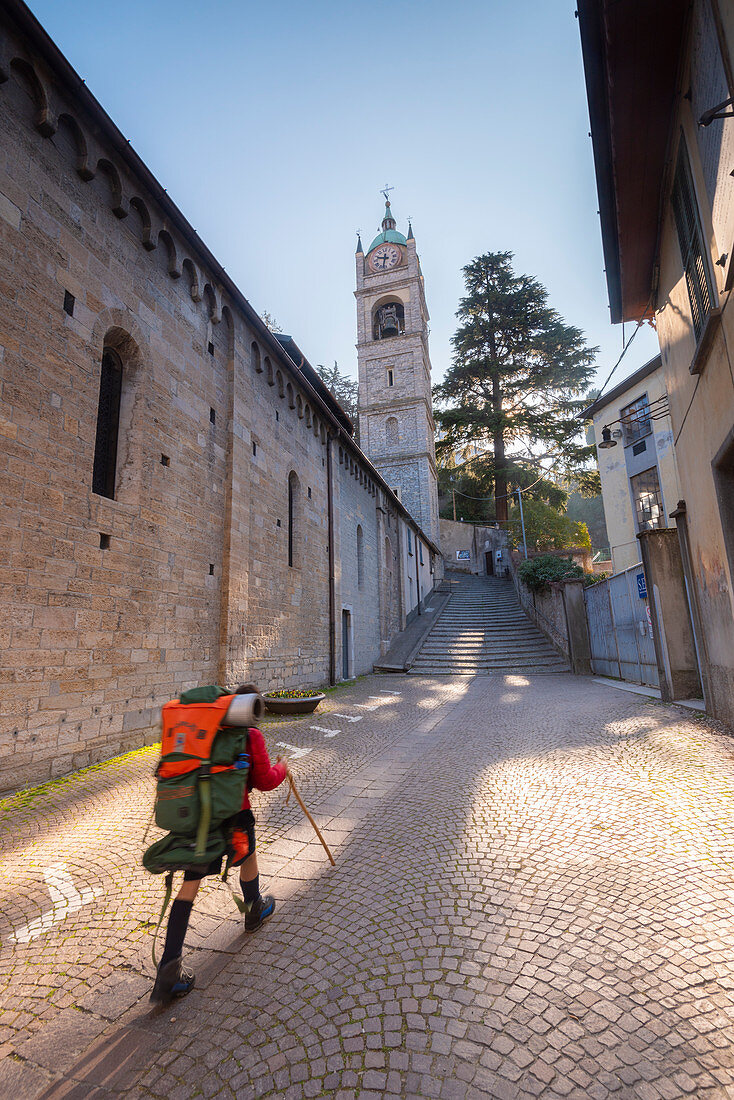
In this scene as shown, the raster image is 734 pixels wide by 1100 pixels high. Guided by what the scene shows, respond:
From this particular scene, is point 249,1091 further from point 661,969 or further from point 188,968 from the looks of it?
point 661,969

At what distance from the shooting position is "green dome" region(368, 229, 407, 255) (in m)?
37.8

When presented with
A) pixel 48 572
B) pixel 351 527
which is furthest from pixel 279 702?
pixel 351 527

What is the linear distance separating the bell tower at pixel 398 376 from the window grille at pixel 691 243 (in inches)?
1071

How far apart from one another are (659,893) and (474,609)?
2098 centimetres

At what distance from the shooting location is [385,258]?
37.3 meters

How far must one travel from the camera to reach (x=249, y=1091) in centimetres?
170

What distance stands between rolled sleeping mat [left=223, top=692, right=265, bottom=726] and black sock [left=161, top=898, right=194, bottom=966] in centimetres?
80

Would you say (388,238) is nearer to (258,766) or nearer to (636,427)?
(636,427)

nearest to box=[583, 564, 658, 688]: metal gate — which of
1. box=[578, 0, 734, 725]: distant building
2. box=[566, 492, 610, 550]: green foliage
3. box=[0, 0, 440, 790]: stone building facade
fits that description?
box=[578, 0, 734, 725]: distant building

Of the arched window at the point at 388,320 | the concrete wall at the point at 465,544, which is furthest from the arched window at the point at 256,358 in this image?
the concrete wall at the point at 465,544

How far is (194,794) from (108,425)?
6.07 m

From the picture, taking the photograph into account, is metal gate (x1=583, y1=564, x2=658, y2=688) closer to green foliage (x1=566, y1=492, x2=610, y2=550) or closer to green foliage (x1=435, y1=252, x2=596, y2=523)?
green foliage (x1=435, y1=252, x2=596, y2=523)

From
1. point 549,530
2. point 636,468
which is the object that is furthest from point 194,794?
point 549,530

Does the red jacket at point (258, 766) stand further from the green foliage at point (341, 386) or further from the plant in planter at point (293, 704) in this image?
the green foliage at point (341, 386)
